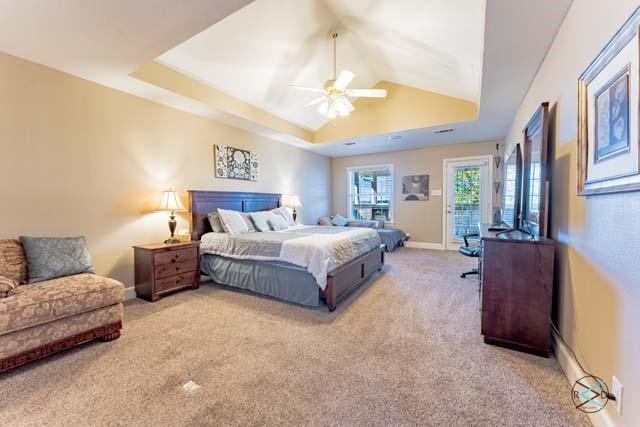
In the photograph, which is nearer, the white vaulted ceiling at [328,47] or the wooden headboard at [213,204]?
the white vaulted ceiling at [328,47]

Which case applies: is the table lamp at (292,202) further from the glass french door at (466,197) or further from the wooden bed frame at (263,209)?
the glass french door at (466,197)

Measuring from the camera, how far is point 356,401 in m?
1.53

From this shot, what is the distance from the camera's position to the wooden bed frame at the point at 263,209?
9.37ft

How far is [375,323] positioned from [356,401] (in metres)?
1.03

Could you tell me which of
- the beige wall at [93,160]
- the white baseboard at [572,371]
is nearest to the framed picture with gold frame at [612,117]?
the white baseboard at [572,371]

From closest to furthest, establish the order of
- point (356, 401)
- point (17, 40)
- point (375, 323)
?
point (356, 401) < point (17, 40) < point (375, 323)

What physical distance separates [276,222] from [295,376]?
9.47ft

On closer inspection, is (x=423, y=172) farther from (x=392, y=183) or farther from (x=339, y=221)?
(x=339, y=221)

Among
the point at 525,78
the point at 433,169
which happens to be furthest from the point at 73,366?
the point at 433,169

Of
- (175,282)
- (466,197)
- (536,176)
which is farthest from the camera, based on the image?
(466,197)

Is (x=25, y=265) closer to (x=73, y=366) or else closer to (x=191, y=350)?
(x=73, y=366)

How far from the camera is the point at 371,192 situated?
725cm

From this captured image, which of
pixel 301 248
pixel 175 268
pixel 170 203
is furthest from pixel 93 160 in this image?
pixel 301 248

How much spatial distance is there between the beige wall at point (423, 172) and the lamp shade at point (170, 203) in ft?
16.3
